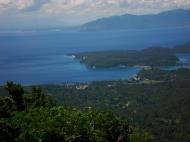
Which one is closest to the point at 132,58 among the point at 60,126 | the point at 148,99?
the point at 148,99

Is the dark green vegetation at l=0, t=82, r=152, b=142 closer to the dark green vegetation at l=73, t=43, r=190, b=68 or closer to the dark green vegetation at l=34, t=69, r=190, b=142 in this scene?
the dark green vegetation at l=34, t=69, r=190, b=142

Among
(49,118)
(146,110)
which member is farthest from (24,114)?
(146,110)

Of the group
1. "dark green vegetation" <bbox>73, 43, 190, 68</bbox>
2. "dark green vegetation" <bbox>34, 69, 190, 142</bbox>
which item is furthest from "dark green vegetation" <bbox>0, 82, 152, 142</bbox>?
"dark green vegetation" <bbox>73, 43, 190, 68</bbox>

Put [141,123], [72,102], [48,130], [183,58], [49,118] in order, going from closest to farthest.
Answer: [48,130] → [49,118] → [141,123] → [72,102] → [183,58]

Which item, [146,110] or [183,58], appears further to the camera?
[183,58]

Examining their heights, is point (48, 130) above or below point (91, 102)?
above

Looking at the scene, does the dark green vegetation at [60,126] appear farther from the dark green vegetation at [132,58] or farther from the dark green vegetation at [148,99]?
the dark green vegetation at [132,58]

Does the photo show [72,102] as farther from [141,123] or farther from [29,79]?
[29,79]
